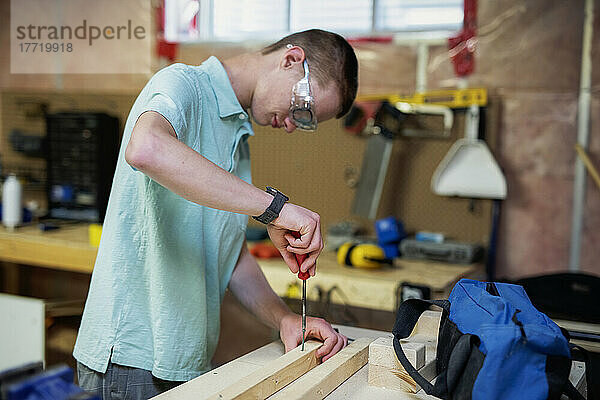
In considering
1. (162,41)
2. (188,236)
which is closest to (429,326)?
(188,236)

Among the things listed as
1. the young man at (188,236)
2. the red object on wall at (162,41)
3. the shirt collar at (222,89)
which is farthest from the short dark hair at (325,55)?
the red object on wall at (162,41)

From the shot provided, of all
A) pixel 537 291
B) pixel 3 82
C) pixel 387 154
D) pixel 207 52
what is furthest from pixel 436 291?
pixel 3 82

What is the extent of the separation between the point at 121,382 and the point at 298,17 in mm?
2303

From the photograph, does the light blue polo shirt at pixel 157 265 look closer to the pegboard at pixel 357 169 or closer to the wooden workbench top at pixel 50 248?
the wooden workbench top at pixel 50 248

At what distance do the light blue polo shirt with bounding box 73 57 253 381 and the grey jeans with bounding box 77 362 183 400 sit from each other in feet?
0.06

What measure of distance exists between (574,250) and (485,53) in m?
0.92

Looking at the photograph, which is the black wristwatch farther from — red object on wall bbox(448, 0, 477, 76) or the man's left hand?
red object on wall bbox(448, 0, 477, 76)

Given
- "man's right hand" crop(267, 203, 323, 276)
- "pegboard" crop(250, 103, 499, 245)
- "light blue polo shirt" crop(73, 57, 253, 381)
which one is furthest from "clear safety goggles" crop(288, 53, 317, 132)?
"pegboard" crop(250, 103, 499, 245)

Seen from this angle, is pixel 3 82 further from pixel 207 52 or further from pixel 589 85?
pixel 589 85

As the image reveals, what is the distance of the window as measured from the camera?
270 cm

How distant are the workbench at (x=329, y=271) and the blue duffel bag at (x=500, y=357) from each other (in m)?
1.20

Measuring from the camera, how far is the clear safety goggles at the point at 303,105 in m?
1.18

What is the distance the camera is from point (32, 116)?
339cm

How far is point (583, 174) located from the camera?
2.44 meters
